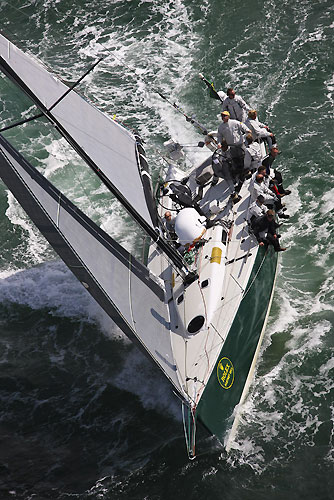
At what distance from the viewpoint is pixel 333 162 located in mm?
15555

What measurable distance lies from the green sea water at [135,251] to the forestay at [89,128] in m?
3.33

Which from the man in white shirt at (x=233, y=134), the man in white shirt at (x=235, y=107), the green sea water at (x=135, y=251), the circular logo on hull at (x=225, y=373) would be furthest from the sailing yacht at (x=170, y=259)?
the man in white shirt at (x=235, y=107)

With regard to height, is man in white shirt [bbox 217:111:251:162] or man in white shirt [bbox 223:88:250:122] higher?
man in white shirt [bbox 223:88:250:122]

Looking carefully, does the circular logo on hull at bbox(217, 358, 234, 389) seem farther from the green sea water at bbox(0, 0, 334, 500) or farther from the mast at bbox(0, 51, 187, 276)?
the mast at bbox(0, 51, 187, 276)

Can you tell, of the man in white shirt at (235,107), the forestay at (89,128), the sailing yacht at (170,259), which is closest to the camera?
the sailing yacht at (170,259)

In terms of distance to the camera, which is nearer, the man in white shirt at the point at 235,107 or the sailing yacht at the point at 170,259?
the sailing yacht at the point at 170,259

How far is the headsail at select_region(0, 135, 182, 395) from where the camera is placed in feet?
34.3

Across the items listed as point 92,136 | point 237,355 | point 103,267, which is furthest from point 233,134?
point 237,355

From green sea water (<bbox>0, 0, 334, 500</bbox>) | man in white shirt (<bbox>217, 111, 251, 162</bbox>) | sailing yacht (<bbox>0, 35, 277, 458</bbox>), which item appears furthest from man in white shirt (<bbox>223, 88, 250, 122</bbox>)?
green sea water (<bbox>0, 0, 334, 500</bbox>)

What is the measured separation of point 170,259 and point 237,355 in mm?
2080

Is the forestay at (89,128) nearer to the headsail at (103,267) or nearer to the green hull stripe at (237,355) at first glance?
the headsail at (103,267)

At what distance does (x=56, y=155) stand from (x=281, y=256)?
7.22m

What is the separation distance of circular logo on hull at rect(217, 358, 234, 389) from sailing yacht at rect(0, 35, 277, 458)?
0.02m

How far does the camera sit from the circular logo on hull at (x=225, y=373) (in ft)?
35.1
